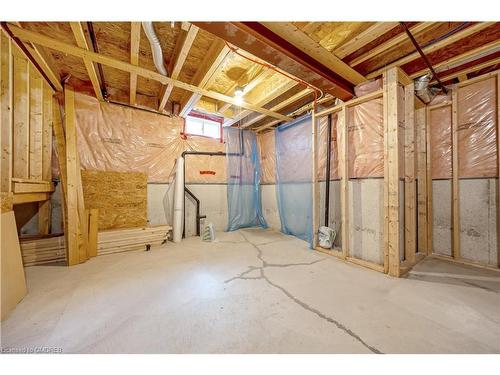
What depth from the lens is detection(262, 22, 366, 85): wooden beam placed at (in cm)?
164

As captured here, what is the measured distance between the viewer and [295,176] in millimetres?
3783

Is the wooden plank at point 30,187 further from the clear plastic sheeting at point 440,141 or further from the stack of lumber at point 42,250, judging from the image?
the clear plastic sheeting at point 440,141

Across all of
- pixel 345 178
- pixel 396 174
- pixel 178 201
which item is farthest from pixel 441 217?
pixel 178 201

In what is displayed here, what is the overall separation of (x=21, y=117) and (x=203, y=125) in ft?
8.59

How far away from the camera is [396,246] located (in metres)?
2.03

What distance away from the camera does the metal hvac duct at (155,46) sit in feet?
5.92

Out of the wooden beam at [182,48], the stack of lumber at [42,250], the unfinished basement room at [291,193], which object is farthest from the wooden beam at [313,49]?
the stack of lumber at [42,250]

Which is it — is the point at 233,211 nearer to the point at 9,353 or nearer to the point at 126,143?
the point at 126,143

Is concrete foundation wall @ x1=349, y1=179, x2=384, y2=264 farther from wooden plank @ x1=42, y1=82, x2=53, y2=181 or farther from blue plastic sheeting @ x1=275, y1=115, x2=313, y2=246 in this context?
wooden plank @ x1=42, y1=82, x2=53, y2=181

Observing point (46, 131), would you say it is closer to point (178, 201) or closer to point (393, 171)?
point (178, 201)

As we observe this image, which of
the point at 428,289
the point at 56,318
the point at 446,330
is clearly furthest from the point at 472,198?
the point at 56,318

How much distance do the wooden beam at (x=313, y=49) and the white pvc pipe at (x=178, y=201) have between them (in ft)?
8.86

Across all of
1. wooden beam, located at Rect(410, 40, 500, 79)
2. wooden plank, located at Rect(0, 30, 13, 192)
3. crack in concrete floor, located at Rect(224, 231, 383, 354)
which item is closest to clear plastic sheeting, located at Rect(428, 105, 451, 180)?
wooden beam, located at Rect(410, 40, 500, 79)

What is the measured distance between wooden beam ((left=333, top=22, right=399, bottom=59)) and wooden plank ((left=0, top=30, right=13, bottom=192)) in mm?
3259
